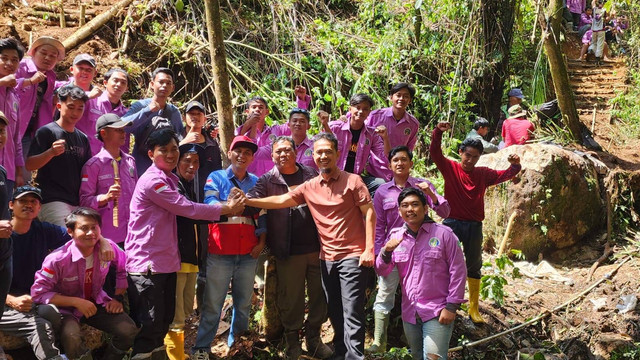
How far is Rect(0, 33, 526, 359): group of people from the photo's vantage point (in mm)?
4680

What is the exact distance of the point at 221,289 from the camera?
525 centimetres

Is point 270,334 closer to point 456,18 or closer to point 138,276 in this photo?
point 138,276

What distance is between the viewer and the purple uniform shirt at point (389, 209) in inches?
225

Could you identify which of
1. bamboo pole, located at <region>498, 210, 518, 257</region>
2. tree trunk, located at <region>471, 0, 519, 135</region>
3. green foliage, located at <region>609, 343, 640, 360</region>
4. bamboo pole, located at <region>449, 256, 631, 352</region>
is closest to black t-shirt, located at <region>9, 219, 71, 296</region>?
bamboo pole, located at <region>449, 256, 631, 352</region>

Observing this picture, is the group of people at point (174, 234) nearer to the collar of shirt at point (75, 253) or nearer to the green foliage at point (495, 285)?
the collar of shirt at point (75, 253)

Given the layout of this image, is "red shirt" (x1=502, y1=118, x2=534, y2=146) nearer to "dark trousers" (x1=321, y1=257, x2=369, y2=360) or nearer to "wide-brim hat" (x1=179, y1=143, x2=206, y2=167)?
"dark trousers" (x1=321, y1=257, x2=369, y2=360)

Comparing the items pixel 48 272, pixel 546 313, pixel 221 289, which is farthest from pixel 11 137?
pixel 546 313

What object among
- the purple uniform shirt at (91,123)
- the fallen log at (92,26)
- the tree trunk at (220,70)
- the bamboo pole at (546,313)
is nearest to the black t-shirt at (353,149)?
the tree trunk at (220,70)

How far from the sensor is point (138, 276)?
4668mm

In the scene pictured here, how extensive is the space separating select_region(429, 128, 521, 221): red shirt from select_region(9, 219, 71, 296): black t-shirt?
3923mm

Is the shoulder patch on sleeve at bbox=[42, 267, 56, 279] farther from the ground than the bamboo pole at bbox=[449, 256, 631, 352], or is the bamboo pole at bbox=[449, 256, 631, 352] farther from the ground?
the shoulder patch on sleeve at bbox=[42, 267, 56, 279]

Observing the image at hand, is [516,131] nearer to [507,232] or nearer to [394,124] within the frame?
[507,232]

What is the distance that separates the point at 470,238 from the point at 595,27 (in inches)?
412

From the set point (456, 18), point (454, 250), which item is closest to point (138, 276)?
point (454, 250)
